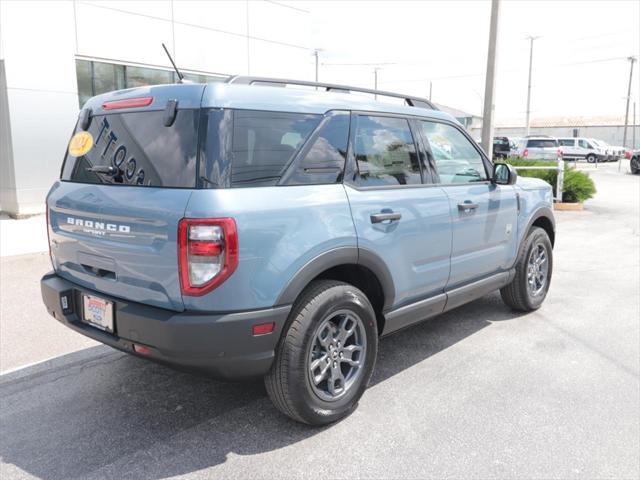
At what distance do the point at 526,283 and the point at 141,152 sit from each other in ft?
12.6

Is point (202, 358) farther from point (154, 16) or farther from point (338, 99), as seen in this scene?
point (154, 16)

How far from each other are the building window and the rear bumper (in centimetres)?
1021

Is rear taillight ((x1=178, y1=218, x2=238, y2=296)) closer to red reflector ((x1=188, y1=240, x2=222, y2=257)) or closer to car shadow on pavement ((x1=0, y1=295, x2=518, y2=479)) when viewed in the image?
red reflector ((x1=188, y1=240, x2=222, y2=257))

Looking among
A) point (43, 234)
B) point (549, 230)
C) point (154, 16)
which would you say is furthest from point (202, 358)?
point (154, 16)

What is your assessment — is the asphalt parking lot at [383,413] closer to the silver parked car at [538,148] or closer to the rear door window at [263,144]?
the rear door window at [263,144]

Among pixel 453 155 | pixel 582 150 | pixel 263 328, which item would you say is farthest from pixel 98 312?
pixel 582 150

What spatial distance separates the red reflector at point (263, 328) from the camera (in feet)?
9.30

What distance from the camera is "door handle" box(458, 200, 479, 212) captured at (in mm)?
4195

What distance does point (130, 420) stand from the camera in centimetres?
337

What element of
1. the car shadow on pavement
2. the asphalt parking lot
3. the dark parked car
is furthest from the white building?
the dark parked car

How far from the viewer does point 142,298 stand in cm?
293

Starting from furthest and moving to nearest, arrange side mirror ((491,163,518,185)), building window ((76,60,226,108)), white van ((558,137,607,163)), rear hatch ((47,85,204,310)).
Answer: white van ((558,137,607,163)) → building window ((76,60,226,108)) → side mirror ((491,163,518,185)) → rear hatch ((47,85,204,310))

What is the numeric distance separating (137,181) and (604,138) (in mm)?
70725

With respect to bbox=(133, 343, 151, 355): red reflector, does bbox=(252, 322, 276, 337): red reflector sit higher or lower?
higher
